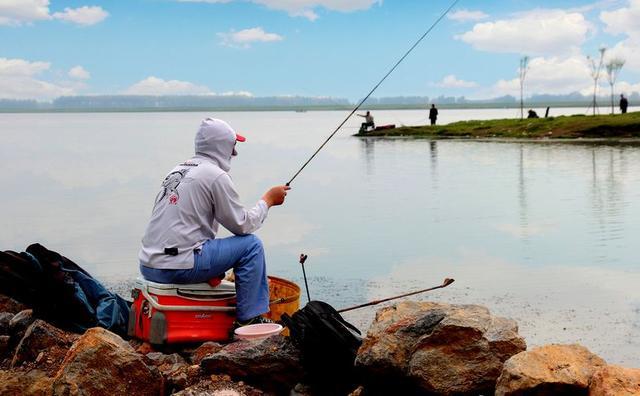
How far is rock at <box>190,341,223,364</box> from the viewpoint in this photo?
4.66 m

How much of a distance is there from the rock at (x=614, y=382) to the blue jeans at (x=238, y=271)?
2.10 m

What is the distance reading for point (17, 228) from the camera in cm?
1154

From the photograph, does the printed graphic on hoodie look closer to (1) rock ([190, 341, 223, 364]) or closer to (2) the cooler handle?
(2) the cooler handle

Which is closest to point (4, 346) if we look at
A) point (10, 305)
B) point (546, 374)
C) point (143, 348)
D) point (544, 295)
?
point (10, 305)

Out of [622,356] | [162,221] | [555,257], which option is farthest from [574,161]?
[162,221]

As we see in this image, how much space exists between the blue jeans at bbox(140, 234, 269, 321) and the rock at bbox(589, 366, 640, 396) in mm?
2104

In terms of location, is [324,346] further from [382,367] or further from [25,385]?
[25,385]

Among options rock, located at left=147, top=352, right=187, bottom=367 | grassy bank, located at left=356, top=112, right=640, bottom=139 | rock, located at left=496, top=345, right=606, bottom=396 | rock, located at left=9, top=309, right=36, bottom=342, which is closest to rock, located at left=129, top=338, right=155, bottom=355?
rock, located at left=147, top=352, right=187, bottom=367

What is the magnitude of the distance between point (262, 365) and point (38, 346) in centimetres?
140

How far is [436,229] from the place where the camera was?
34.4 ft

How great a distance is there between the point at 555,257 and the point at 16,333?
544 centimetres

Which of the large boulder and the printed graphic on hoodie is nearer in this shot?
the large boulder

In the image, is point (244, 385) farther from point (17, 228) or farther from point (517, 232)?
point (17, 228)

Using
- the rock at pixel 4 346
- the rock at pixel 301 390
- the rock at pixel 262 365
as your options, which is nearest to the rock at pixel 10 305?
the rock at pixel 4 346
